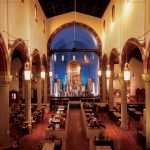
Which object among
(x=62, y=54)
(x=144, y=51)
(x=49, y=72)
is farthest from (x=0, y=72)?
(x=62, y=54)

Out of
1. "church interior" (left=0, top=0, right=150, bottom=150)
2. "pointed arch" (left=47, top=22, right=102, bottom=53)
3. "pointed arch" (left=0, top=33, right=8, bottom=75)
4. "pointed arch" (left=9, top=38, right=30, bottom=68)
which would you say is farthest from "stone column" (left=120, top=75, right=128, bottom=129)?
"pointed arch" (left=47, top=22, right=102, bottom=53)

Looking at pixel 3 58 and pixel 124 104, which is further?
pixel 124 104

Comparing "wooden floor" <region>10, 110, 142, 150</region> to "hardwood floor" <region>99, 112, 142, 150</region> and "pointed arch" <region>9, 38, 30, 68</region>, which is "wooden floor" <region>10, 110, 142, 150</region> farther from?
"pointed arch" <region>9, 38, 30, 68</region>

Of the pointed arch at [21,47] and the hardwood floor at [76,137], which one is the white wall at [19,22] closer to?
the pointed arch at [21,47]

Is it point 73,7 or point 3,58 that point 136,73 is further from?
point 3,58

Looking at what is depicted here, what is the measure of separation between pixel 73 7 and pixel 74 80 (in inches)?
466

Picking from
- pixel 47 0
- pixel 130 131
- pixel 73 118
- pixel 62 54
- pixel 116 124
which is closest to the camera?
pixel 130 131

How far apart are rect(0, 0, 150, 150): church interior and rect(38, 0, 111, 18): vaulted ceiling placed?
0.27 feet

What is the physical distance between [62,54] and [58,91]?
8.90 meters

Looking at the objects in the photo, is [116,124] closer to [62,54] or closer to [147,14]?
[147,14]

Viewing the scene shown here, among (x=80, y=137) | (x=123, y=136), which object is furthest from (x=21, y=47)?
(x=123, y=136)

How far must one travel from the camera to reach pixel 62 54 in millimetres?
41688

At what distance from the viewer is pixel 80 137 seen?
16.5m

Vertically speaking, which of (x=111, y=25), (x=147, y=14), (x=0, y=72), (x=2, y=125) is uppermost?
(x=111, y=25)
